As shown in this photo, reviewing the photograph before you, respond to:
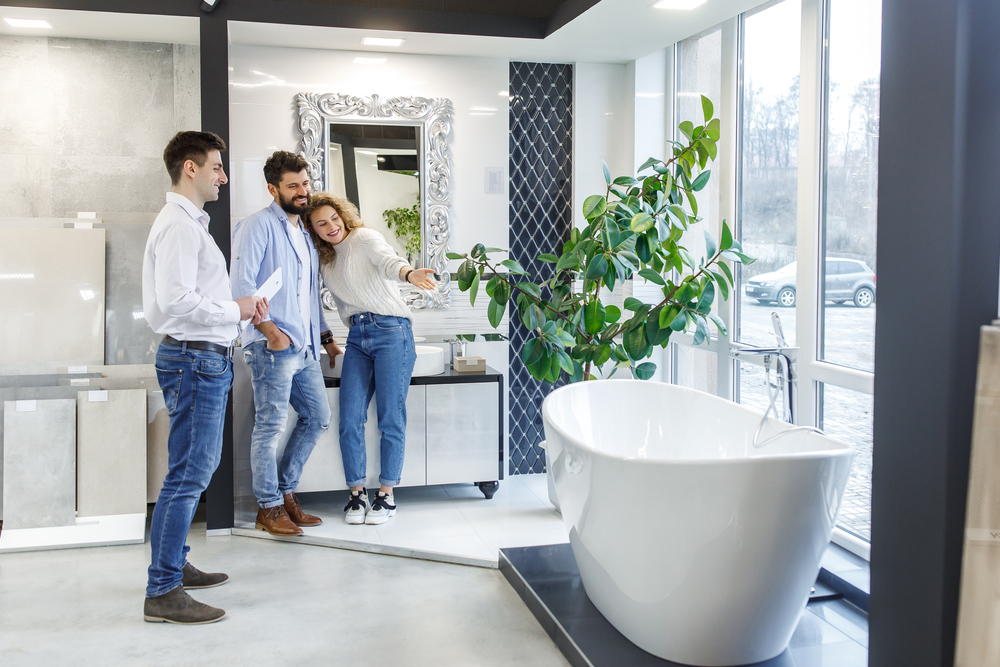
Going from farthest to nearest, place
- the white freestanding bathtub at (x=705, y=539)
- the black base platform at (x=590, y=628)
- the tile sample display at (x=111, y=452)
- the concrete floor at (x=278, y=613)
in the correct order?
the tile sample display at (x=111, y=452) → the concrete floor at (x=278, y=613) → the black base platform at (x=590, y=628) → the white freestanding bathtub at (x=705, y=539)

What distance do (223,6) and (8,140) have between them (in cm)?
134

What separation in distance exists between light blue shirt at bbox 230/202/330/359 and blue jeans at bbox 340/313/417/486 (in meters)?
0.27

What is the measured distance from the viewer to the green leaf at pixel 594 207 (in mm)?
3670

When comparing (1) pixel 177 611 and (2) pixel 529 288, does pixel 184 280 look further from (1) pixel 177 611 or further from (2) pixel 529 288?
(2) pixel 529 288

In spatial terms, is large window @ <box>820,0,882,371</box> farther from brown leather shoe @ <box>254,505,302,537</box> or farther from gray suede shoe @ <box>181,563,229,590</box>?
gray suede shoe @ <box>181,563,229,590</box>

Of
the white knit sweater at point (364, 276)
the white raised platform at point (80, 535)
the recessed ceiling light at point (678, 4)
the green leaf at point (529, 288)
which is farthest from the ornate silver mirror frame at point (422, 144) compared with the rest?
the white raised platform at point (80, 535)

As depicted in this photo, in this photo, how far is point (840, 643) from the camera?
102 inches

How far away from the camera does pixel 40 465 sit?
12.6ft

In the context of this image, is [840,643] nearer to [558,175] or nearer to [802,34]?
[802,34]

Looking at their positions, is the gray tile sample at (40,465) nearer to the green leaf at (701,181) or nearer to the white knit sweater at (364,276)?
the white knit sweater at (364,276)

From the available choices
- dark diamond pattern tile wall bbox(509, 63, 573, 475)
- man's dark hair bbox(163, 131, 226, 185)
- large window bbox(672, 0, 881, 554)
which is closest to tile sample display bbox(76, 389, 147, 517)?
man's dark hair bbox(163, 131, 226, 185)

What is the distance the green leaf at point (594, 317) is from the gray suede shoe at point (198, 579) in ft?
6.39

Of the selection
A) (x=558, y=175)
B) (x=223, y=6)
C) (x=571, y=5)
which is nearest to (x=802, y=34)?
(x=571, y=5)

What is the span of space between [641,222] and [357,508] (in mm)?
1972
